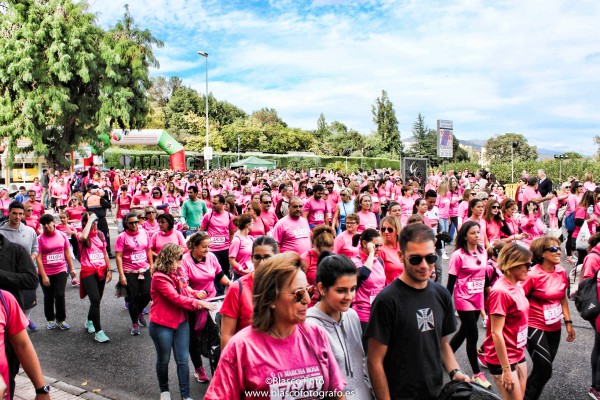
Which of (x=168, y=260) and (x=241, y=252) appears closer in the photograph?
(x=168, y=260)

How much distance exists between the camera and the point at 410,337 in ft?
9.23

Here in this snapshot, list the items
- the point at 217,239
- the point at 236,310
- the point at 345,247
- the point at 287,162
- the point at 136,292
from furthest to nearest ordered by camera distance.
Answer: the point at 287,162 < the point at 217,239 < the point at 136,292 < the point at 345,247 < the point at 236,310

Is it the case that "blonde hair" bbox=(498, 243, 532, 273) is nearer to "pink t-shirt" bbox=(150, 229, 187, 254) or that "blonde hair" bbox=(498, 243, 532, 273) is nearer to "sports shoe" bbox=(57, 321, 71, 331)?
"pink t-shirt" bbox=(150, 229, 187, 254)

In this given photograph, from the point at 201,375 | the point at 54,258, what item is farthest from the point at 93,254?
the point at 201,375

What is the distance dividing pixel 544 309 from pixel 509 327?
0.69 meters

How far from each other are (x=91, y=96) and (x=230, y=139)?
1758 inches

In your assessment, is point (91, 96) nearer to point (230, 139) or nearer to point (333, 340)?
point (333, 340)

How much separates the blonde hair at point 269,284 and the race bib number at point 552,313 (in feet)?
9.70

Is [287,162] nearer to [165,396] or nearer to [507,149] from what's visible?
[507,149]

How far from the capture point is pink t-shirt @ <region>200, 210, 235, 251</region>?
8047 mm

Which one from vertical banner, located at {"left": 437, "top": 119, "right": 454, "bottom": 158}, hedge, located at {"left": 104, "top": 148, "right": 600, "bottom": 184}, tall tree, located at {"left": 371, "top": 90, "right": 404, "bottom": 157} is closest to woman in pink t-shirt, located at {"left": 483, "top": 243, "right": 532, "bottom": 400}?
vertical banner, located at {"left": 437, "top": 119, "right": 454, "bottom": 158}

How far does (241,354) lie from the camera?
7.12ft

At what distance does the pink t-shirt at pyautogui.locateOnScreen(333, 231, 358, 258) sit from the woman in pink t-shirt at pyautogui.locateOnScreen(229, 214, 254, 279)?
3.52 ft

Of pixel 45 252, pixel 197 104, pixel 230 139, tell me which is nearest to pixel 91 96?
pixel 45 252
